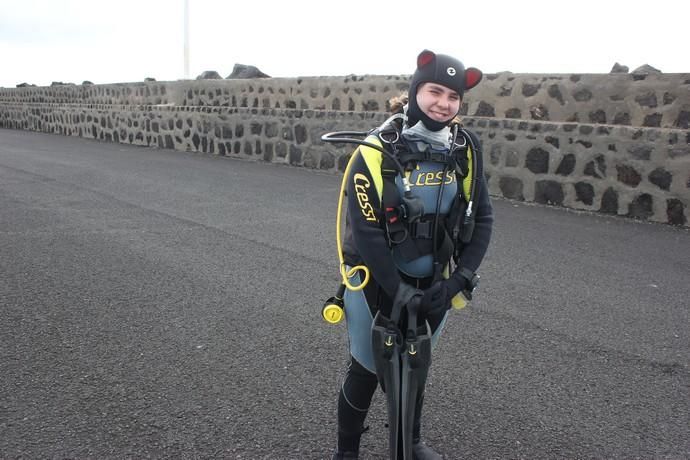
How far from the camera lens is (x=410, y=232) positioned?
7.18ft

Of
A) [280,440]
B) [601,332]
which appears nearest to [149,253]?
[280,440]

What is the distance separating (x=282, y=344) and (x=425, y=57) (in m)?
2.11

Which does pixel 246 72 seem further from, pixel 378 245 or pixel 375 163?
pixel 378 245

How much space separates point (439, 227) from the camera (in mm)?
2236

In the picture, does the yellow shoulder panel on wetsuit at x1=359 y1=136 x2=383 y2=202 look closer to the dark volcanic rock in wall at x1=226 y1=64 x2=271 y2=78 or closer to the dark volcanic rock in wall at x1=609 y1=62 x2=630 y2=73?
the dark volcanic rock in wall at x1=609 y1=62 x2=630 y2=73

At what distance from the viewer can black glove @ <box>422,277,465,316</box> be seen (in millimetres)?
2125

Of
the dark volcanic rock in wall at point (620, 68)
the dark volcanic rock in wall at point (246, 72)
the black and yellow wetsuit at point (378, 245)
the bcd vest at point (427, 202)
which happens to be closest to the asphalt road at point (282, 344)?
the black and yellow wetsuit at point (378, 245)

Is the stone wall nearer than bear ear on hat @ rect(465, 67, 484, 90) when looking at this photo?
No

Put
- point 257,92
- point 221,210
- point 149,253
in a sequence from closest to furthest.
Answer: point 149,253 → point 221,210 → point 257,92

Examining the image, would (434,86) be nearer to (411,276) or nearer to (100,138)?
(411,276)

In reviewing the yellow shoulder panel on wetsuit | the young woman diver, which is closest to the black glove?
the young woman diver

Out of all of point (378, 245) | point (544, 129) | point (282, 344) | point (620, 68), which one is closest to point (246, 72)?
point (544, 129)

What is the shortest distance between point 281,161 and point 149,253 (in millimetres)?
7412

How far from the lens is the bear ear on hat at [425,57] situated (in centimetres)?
220
